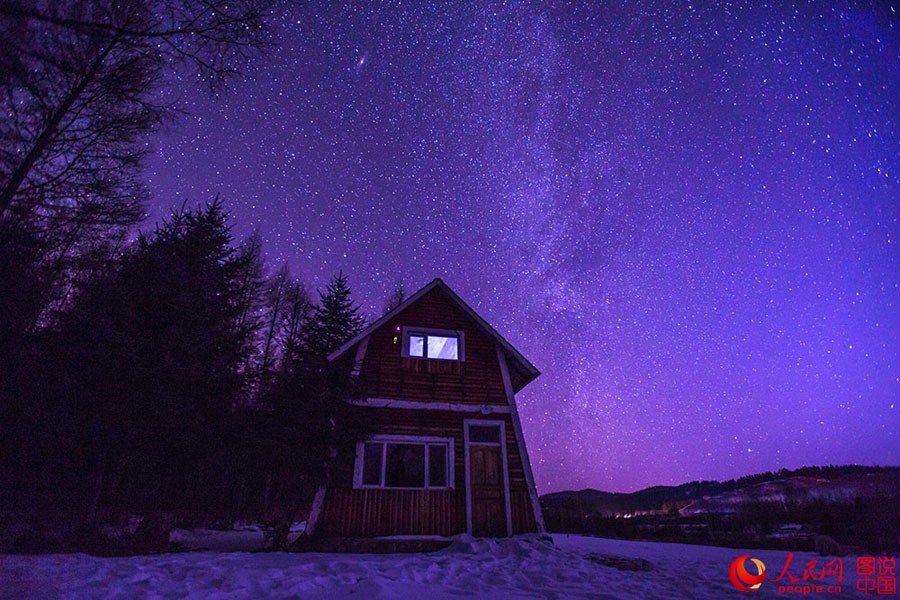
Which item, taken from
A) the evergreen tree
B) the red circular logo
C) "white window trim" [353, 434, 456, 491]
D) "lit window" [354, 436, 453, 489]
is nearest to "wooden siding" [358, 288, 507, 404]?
"white window trim" [353, 434, 456, 491]

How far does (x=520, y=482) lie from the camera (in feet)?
40.2

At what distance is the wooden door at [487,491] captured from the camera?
11.6m

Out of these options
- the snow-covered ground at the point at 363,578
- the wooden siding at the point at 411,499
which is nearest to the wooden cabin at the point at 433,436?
the wooden siding at the point at 411,499

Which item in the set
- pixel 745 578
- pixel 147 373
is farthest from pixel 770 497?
pixel 147 373

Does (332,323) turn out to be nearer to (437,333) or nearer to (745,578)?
(437,333)

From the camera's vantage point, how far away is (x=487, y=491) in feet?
39.2

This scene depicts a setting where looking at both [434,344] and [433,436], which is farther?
[434,344]

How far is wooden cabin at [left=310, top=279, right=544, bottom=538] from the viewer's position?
443 inches

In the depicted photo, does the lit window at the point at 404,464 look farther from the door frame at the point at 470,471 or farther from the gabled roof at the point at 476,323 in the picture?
the gabled roof at the point at 476,323

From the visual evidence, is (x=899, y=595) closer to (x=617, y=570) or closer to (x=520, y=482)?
(x=617, y=570)

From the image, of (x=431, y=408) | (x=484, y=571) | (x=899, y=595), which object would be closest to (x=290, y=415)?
(x=431, y=408)

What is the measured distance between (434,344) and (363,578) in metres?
8.48

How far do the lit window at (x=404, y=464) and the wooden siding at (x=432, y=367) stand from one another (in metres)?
1.24

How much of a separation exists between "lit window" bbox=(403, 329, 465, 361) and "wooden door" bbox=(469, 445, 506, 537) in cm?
292
